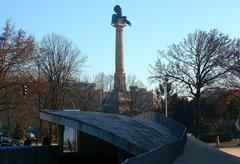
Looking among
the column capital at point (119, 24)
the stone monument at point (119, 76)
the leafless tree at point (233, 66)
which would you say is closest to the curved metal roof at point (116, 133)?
the leafless tree at point (233, 66)


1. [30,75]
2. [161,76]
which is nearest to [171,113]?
[161,76]

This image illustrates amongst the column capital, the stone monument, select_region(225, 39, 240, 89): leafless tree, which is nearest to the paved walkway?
select_region(225, 39, 240, 89): leafless tree

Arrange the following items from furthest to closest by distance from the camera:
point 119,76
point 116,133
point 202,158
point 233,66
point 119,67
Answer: point 119,67 → point 119,76 → point 233,66 → point 202,158 → point 116,133

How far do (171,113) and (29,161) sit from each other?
177 feet

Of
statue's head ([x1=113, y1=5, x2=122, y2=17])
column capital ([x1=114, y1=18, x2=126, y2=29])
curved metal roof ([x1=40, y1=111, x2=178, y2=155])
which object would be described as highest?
statue's head ([x1=113, y1=5, x2=122, y2=17])

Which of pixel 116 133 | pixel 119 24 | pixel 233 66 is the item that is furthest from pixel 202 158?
pixel 119 24

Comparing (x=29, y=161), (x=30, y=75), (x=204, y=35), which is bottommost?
(x=29, y=161)

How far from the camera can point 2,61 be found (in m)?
54.6

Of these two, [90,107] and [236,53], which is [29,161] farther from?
[90,107]

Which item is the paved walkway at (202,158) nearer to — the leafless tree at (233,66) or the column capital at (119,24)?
the leafless tree at (233,66)

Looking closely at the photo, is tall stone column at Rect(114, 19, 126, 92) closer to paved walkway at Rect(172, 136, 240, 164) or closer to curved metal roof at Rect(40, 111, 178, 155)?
paved walkway at Rect(172, 136, 240, 164)

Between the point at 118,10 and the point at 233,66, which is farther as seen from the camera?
the point at 118,10

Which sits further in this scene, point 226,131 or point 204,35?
point 226,131

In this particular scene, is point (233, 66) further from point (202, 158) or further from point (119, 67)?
point (119, 67)
